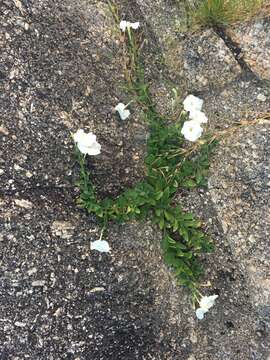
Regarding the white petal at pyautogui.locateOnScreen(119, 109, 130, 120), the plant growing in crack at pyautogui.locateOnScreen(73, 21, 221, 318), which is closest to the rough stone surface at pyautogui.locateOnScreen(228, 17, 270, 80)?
the plant growing in crack at pyautogui.locateOnScreen(73, 21, 221, 318)

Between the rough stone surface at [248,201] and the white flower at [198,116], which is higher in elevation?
the white flower at [198,116]

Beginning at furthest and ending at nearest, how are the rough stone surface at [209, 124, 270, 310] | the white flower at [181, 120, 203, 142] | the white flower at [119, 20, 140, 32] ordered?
1. the white flower at [119, 20, 140, 32]
2. the rough stone surface at [209, 124, 270, 310]
3. the white flower at [181, 120, 203, 142]

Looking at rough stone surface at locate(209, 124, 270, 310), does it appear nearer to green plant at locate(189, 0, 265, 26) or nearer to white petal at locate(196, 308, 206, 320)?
white petal at locate(196, 308, 206, 320)

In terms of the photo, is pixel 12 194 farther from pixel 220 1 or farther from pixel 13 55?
pixel 220 1

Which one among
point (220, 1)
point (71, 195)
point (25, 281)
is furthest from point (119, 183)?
point (220, 1)

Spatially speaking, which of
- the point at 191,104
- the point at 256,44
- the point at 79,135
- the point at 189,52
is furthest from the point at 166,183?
the point at 256,44

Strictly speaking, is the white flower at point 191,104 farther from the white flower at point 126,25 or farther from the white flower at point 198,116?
the white flower at point 126,25

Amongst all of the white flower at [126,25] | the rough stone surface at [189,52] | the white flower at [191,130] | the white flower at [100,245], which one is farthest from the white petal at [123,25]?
the white flower at [100,245]
